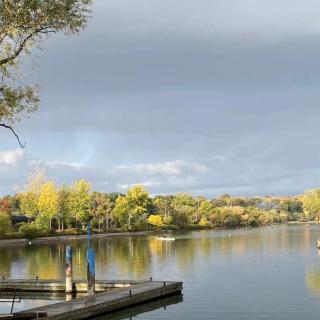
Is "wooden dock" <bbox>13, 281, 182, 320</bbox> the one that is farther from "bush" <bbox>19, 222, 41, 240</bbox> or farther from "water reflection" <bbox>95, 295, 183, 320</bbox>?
"bush" <bbox>19, 222, 41, 240</bbox>

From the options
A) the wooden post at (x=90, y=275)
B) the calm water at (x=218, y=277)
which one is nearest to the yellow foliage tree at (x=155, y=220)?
the calm water at (x=218, y=277)

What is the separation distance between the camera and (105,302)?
3102cm

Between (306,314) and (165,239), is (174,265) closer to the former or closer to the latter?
(306,314)

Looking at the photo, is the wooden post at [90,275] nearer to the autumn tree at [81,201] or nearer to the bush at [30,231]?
the bush at [30,231]

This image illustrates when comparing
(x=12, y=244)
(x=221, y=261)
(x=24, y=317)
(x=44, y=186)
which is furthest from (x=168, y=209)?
(x=24, y=317)

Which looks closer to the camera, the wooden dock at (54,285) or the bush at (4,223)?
the wooden dock at (54,285)

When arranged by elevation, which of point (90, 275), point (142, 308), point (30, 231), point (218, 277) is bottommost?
point (142, 308)

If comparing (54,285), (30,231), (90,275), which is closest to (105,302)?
(90,275)

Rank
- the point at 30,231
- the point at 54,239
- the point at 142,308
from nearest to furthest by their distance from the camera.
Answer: the point at 142,308 → the point at 30,231 → the point at 54,239

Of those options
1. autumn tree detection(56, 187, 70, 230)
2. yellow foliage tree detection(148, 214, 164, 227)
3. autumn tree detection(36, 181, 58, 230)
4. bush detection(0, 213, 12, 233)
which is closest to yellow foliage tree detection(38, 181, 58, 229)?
autumn tree detection(36, 181, 58, 230)

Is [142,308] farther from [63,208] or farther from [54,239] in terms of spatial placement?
[63,208]

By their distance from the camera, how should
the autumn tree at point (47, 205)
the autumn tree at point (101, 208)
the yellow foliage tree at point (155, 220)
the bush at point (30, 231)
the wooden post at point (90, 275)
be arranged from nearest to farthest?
the wooden post at point (90, 275) < the bush at point (30, 231) < the autumn tree at point (47, 205) < the autumn tree at point (101, 208) < the yellow foliage tree at point (155, 220)

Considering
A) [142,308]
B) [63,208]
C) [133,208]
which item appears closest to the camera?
[142,308]

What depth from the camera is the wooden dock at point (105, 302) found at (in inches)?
1072
